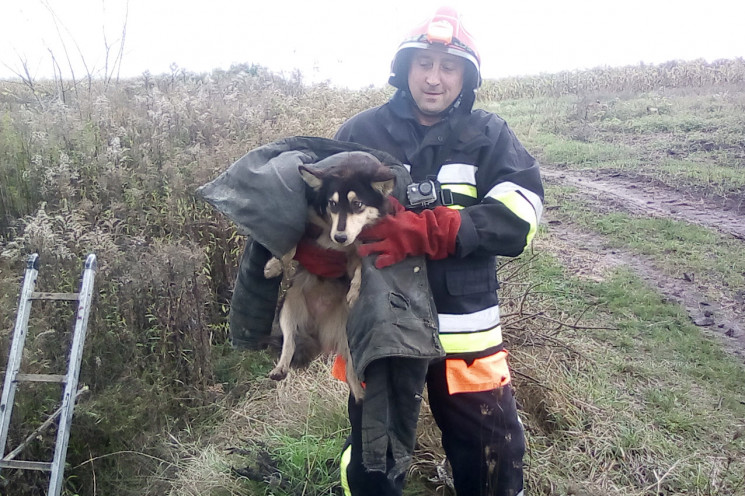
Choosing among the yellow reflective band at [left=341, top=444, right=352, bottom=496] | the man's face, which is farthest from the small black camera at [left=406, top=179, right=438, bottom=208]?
the yellow reflective band at [left=341, top=444, right=352, bottom=496]

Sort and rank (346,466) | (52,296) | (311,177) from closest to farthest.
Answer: (311,177), (346,466), (52,296)

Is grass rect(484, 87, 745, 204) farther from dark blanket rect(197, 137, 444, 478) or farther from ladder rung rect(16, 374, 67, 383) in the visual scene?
ladder rung rect(16, 374, 67, 383)

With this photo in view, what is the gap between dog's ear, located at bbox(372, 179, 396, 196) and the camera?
8.01 ft

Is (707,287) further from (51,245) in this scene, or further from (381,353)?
(51,245)

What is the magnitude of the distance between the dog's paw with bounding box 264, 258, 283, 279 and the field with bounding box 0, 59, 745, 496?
1490mm

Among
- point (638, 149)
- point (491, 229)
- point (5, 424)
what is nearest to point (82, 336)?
point (5, 424)

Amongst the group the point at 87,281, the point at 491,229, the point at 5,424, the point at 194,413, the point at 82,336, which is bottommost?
the point at 194,413

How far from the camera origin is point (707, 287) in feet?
18.7

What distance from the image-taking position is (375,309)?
2.29 m

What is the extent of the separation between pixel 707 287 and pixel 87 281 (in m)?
5.53

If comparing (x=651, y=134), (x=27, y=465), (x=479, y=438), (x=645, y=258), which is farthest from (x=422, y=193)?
(x=651, y=134)

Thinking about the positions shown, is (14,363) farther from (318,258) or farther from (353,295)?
(353,295)

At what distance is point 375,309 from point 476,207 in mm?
609

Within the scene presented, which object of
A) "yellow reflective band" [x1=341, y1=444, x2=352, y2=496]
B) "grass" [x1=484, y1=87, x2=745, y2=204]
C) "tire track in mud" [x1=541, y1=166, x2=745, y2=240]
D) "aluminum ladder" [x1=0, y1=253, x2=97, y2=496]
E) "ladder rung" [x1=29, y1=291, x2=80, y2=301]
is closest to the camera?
"yellow reflective band" [x1=341, y1=444, x2=352, y2=496]
